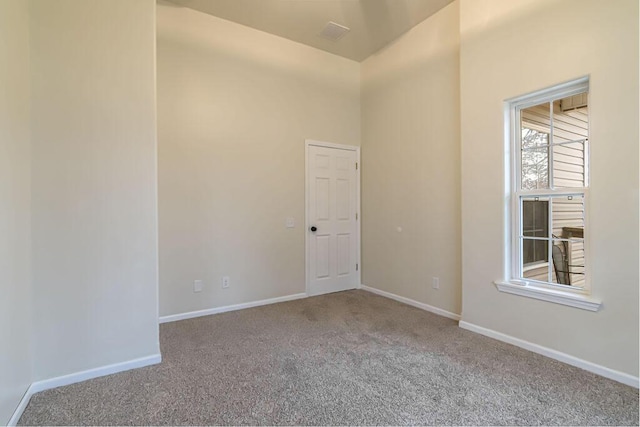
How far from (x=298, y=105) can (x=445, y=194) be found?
2131 mm

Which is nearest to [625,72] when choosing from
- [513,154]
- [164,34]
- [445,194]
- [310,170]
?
[513,154]

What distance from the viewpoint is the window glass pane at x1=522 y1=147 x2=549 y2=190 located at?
8.36 ft

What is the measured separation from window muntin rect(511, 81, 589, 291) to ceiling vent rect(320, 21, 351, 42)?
2113 millimetres

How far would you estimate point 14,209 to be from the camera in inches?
67.6

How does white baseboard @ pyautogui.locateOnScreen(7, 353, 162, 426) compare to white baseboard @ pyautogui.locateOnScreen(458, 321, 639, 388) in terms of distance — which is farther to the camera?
white baseboard @ pyautogui.locateOnScreen(458, 321, 639, 388)

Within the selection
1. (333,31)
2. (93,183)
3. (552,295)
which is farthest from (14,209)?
(552,295)

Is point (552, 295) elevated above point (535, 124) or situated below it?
below

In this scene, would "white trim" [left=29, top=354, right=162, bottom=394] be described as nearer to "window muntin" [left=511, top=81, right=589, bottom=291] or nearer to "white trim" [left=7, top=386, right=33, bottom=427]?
"white trim" [left=7, top=386, right=33, bottom=427]

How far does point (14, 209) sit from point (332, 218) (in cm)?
318

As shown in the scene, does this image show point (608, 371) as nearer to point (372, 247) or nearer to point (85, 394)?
point (372, 247)

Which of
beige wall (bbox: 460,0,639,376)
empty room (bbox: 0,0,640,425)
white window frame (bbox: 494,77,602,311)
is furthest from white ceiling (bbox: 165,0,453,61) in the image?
white window frame (bbox: 494,77,602,311)

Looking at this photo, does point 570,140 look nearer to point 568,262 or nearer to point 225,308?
point 568,262

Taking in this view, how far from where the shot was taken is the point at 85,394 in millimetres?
1942

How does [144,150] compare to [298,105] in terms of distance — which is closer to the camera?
[144,150]
